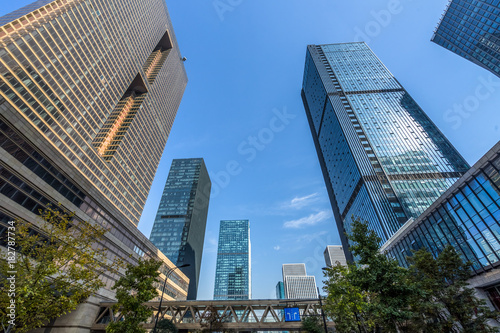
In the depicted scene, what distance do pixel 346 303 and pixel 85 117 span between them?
301 feet

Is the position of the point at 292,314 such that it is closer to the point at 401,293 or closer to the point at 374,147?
the point at 401,293

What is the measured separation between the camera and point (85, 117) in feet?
251

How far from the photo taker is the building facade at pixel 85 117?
2711 centimetres

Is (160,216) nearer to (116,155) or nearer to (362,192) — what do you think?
(116,155)

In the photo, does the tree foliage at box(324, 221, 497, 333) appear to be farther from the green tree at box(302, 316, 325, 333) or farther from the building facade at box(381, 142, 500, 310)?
the building facade at box(381, 142, 500, 310)

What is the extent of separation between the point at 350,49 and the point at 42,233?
174529 mm

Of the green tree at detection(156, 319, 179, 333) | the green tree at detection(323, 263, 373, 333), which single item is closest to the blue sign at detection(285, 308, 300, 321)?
the green tree at detection(323, 263, 373, 333)

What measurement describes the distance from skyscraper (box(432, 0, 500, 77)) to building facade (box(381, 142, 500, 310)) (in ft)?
350

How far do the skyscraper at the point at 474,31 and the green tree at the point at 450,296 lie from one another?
4867 inches

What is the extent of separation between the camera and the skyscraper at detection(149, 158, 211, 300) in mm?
122250

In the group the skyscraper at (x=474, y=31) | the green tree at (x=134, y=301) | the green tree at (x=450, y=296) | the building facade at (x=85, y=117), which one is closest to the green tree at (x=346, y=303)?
the green tree at (x=450, y=296)

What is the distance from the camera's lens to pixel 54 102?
6356 centimetres

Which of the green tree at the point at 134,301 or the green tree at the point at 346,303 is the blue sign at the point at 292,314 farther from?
the green tree at the point at 134,301

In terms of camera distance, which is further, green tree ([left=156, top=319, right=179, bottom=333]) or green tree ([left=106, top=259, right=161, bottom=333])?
green tree ([left=156, top=319, right=179, bottom=333])
